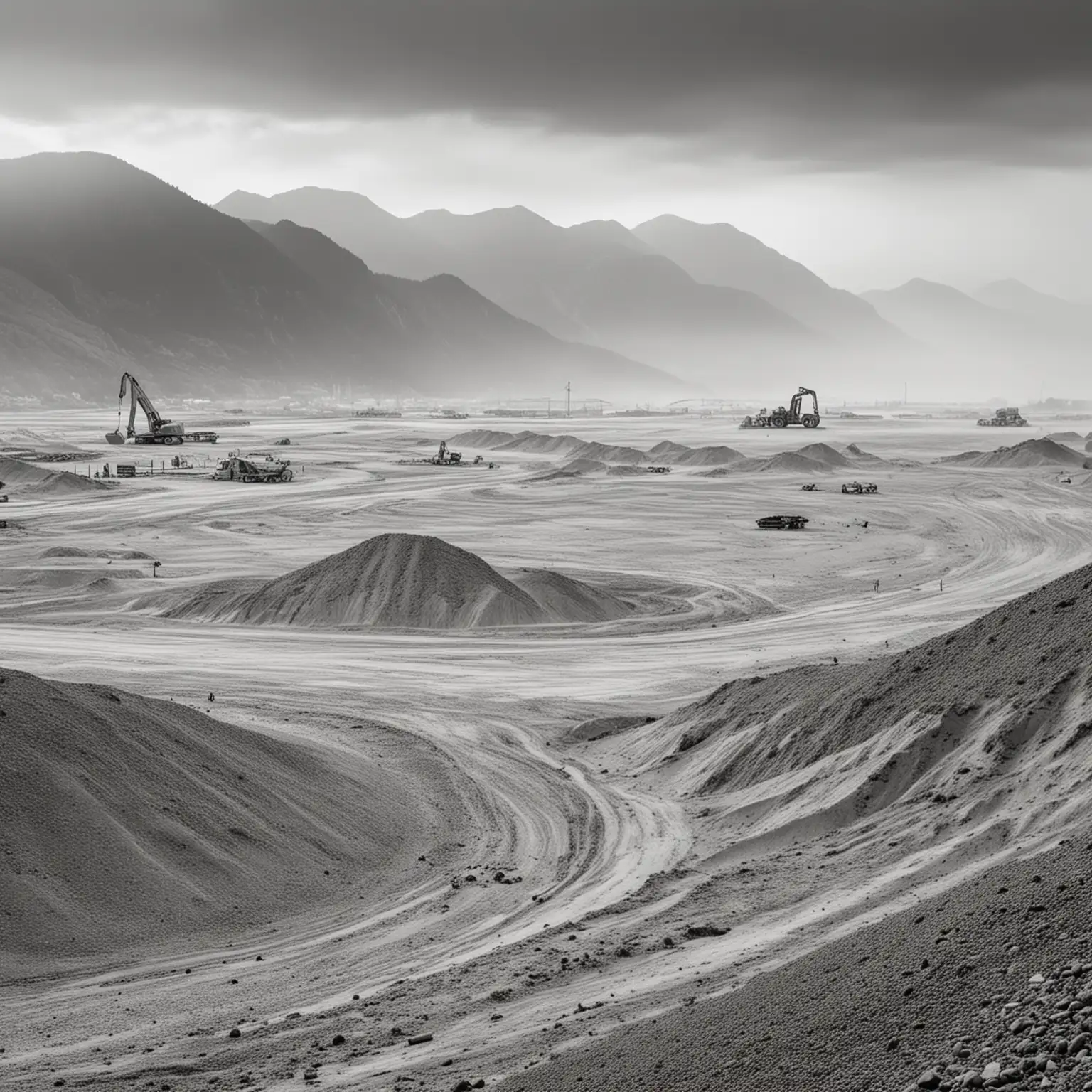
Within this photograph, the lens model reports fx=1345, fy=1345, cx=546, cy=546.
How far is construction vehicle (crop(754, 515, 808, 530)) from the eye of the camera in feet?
260

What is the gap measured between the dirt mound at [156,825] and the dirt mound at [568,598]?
24.5 m

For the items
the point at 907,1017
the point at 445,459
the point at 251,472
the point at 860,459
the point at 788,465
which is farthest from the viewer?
the point at 860,459

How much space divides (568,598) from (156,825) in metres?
31.3

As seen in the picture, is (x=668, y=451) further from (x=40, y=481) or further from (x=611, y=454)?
(x=40, y=481)

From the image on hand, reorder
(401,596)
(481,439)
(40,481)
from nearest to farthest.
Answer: (401,596) → (40,481) → (481,439)

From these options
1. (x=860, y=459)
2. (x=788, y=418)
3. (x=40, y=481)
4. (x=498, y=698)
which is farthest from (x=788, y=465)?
(x=498, y=698)

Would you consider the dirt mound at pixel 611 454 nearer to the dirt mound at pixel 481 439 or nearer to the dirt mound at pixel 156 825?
the dirt mound at pixel 481 439

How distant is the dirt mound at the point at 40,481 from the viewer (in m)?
98.6

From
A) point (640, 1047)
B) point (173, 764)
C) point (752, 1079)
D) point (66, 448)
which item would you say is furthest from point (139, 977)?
point (66, 448)

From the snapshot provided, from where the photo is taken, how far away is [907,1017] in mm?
13586

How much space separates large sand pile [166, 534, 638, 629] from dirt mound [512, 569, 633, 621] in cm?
5

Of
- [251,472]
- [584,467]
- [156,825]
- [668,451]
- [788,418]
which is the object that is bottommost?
[156,825]

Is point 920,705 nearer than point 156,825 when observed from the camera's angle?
No

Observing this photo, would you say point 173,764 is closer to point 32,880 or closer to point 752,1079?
point 32,880
